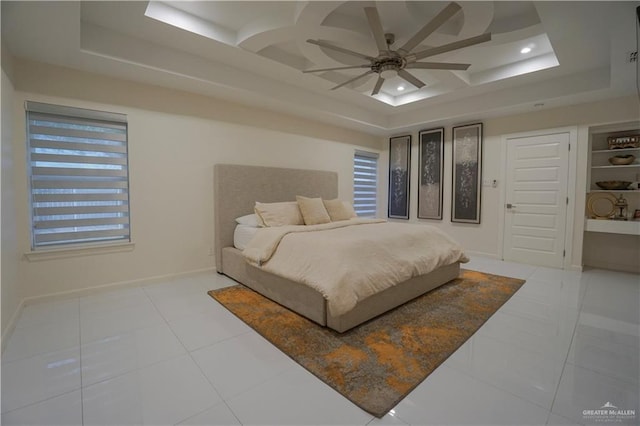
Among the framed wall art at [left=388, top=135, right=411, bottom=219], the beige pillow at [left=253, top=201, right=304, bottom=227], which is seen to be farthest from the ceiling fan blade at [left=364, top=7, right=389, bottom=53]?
the framed wall art at [left=388, top=135, right=411, bottom=219]

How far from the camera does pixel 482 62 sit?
3.69 m

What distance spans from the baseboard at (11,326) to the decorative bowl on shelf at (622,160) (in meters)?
6.72

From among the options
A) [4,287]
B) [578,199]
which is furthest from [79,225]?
[578,199]

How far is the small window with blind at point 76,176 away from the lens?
274 cm

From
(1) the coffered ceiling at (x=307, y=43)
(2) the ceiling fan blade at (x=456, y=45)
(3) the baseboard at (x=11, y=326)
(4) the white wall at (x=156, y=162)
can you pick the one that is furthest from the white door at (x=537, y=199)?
(3) the baseboard at (x=11, y=326)

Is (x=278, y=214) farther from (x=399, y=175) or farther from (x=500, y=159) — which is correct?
(x=500, y=159)

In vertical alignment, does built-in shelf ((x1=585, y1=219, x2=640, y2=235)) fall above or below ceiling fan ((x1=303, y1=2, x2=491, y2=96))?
below

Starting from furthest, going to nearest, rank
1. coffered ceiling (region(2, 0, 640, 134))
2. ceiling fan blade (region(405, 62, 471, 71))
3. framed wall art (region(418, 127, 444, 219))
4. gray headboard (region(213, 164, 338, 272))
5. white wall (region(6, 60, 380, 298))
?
framed wall art (region(418, 127, 444, 219)) → gray headboard (region(213, 164, 338, 272)) → white wall (region(6, 60, 380, 298)) → ceiling fan blade (region(405, 62, 471, 71)) → coffered ceiling (region(2, 0, 640, 134))

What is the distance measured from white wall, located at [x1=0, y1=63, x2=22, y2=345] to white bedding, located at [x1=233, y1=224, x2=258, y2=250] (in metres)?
2.00

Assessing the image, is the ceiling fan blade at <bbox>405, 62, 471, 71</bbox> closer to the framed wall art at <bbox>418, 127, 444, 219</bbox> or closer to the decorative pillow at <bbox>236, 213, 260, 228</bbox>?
the decorative pillow at <bbox>236, 213, 260, 228</bbox>

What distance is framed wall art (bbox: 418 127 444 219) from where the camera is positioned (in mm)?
5363

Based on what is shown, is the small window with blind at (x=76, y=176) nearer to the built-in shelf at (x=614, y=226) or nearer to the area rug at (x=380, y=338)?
the area rug at (x=380, y=338)

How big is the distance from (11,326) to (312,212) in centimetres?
302

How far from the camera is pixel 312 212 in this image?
3.96m
